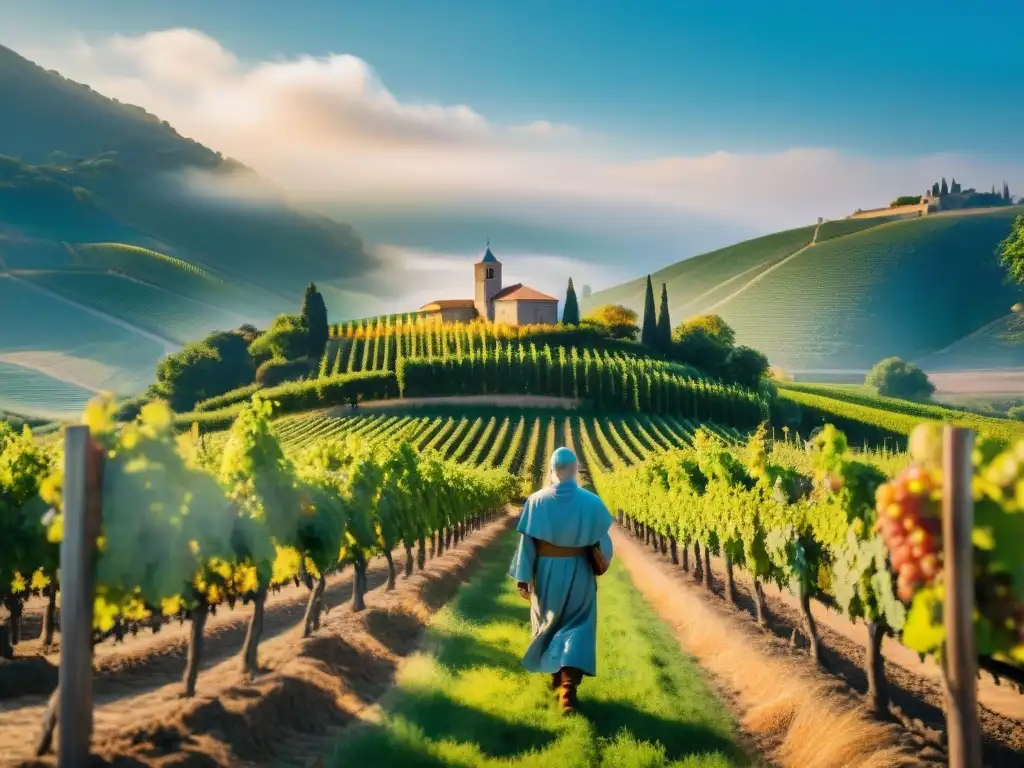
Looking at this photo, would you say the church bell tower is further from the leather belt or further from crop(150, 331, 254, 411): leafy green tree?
the leather belt

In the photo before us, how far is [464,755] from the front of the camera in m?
7.66

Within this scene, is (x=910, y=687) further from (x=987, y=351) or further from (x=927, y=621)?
(x=987, y=351)

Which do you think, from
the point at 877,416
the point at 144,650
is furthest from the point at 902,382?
the point at 144,650

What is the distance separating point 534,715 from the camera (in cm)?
872

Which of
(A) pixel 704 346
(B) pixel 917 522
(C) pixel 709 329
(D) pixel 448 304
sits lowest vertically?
(B) pixel 917 522

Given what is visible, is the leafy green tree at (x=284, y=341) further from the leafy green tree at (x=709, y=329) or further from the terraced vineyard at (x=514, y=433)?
the leafy green tree at (x=709, y=329)

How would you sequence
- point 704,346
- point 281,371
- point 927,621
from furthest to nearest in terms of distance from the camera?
point 704,346 < point 281,371 < point 927,621

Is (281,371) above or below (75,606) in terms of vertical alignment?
above

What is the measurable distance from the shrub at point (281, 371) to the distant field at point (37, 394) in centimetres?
3708

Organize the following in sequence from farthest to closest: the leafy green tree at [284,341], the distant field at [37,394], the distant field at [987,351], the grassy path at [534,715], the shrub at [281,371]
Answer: the distant field at [987,351] < the distant field at [37,394] < the leafy green tree at [284,341] < the shrub at [281,371] < the grassy path at [534,715]

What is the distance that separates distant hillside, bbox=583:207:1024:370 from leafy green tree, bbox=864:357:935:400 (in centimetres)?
2486

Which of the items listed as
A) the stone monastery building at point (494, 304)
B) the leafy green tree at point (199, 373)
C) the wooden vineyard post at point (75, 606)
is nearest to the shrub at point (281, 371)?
the leafy green tree at point (199, 373)

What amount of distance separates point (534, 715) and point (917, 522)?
4674 millimetres

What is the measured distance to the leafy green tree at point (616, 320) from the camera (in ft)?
401
